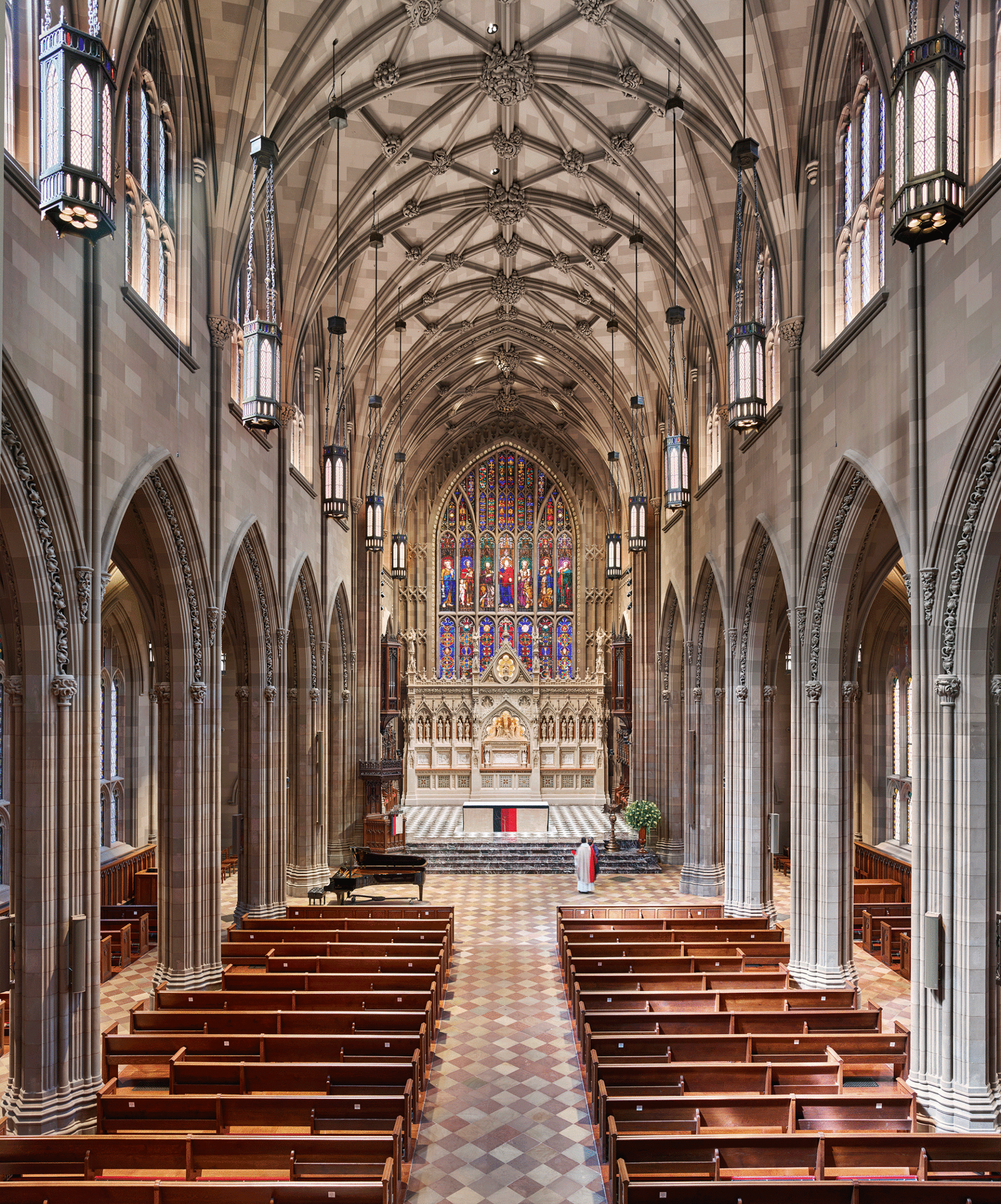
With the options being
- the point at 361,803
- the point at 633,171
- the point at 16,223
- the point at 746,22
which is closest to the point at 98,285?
the point at 16,223

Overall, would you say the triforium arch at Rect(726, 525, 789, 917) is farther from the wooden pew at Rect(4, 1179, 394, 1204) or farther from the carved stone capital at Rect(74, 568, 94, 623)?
the wooden pew at Rect(4, 1179, 394, 1204)

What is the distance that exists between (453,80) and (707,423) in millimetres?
10292

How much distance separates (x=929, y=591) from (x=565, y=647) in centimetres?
3047

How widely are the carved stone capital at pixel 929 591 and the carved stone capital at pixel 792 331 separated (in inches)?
256

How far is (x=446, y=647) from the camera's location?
4034cm

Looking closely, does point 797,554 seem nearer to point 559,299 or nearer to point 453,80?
point 453,80

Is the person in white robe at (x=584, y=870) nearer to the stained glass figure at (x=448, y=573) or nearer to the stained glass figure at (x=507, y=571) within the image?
the stained glass figure at (x=507, y=571)

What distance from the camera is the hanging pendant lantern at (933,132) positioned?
6.43 m

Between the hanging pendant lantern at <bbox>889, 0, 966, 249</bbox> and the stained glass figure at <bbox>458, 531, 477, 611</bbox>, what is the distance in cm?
3427

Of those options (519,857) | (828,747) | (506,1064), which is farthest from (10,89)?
(519,857)

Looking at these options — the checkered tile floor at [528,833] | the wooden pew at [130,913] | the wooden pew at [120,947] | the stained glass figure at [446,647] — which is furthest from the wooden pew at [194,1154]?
the stained glass figure at [446,647]

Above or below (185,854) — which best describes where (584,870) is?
below

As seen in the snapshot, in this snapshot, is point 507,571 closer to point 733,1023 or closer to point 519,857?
point 519,857

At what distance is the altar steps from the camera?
1008 inches
